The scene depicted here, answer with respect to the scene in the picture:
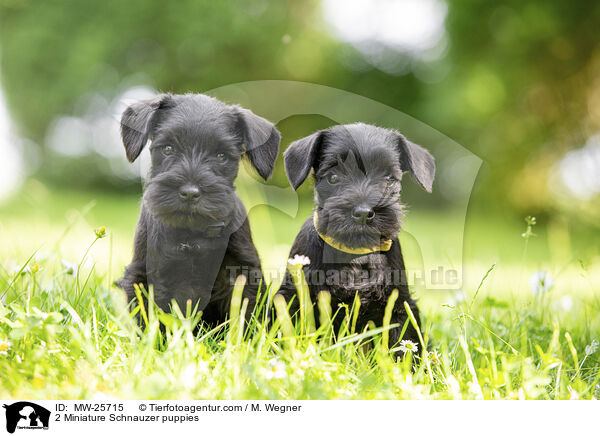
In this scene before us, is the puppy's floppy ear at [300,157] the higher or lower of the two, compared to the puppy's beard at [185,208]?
higher

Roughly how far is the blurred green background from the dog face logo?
1169 mm

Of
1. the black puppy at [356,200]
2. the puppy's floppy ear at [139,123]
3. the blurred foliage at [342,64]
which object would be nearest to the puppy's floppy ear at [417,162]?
the black puppy at [356,200]

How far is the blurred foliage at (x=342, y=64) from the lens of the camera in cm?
399

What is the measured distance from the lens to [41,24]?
6617mm

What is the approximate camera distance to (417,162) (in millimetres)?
2934

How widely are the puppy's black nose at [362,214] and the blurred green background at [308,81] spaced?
0.42 meters

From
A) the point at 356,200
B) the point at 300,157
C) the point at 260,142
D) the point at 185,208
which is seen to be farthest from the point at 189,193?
the point at 356,200

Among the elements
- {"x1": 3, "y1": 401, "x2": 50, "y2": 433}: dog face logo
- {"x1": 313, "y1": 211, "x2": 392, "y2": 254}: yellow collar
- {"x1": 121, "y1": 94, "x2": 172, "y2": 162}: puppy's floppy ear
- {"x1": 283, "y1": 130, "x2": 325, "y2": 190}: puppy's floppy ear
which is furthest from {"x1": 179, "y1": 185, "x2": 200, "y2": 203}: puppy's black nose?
{"x1": 3, "y1": 401, "x2": 50, "y2": 433}: dog face logo

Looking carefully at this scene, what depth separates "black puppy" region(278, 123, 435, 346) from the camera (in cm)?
279

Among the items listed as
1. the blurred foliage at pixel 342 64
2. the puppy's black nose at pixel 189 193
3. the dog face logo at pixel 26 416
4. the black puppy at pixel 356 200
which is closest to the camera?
the dog face logo at pixel 26 416

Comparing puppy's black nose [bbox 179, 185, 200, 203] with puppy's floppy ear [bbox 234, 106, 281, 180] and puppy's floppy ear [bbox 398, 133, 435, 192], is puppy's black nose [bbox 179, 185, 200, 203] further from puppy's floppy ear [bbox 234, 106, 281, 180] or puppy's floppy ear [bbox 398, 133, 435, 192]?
puppy's floppy ear [bbox 398, 133, 435, 192]

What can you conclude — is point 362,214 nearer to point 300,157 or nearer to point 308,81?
point 300,157

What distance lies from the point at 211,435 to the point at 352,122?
1858 millimetres

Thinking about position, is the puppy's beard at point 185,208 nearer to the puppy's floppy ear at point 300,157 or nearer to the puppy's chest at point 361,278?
the puppy's floppy ear at point 300,157
